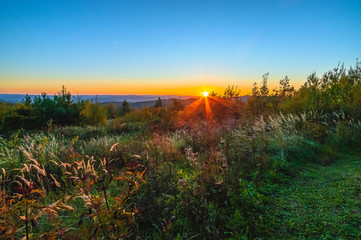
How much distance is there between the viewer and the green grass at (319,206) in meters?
2.36

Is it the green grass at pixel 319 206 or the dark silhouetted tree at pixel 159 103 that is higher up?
the dark silhouetted tree at pixel 159 103

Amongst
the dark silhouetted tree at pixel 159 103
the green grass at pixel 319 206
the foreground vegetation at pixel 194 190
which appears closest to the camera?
the foreground vegetation at pixel 194 190

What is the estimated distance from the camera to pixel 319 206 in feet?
9.46

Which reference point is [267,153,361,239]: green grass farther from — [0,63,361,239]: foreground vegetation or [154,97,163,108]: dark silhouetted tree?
[154,97,163,108]: dark silhouetted tree

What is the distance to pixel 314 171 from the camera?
166 inches

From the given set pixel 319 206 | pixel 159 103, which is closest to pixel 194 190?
pixel 319 206

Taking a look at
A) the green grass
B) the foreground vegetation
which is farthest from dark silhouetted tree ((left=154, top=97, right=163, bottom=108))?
the green grass

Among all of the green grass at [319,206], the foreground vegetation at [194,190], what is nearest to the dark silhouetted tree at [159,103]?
the foreground vegetation at [194,190]

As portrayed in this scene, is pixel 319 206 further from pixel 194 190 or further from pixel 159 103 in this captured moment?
pixel 159 103

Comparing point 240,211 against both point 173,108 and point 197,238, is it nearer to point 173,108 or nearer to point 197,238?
point 197,238

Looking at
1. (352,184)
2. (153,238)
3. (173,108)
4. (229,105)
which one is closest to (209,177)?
(153,238)

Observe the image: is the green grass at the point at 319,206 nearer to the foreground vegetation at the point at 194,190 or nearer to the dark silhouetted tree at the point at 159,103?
the foreground vegetation at the point at 194,190

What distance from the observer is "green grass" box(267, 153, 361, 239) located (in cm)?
236

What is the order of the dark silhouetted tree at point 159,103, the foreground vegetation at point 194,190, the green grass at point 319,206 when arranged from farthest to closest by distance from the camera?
1. the dark silhouetted tree at point 159,103
2. the green grass at point 319,206
3. the foreground vegetation at point 194,190
